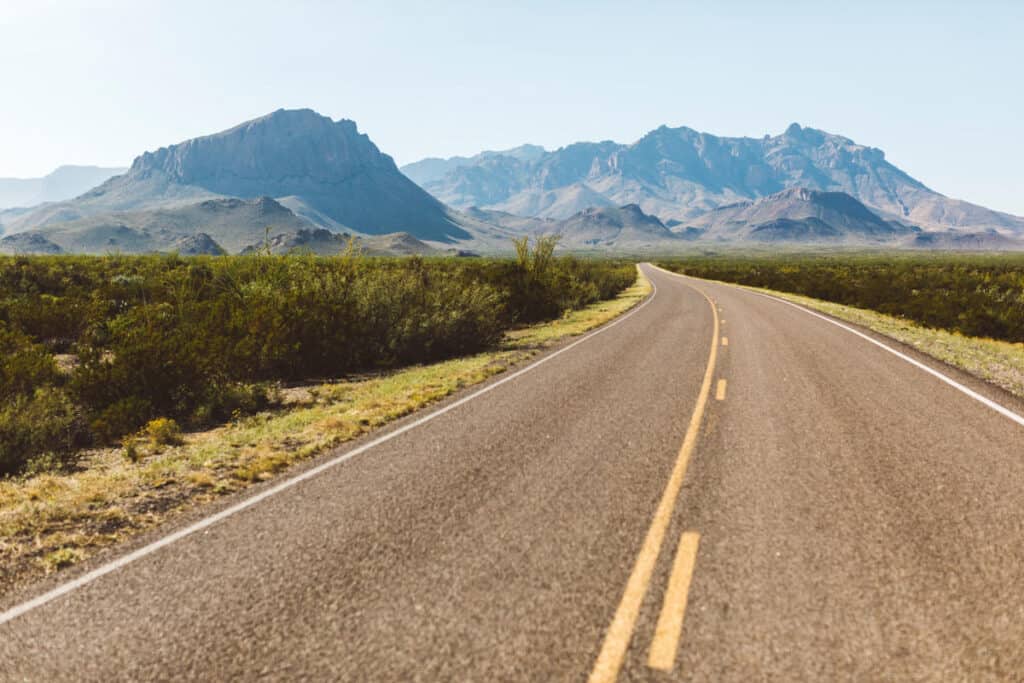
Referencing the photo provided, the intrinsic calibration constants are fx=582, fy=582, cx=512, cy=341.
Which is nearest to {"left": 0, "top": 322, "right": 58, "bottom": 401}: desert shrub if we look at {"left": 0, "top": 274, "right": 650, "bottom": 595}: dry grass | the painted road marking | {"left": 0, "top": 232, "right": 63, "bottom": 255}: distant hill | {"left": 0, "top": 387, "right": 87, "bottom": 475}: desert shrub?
{"left": 0, "top": 387, "right": 87, "bottom": 475}: desert shrub

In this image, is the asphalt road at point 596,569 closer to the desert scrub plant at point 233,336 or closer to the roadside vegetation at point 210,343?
the roadside vegetation at point 210,343

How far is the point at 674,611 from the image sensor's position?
3.54 meters

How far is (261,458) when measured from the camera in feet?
22.9

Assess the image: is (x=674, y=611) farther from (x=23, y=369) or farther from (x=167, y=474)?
(x=23, y=369)

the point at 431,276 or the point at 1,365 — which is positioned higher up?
the point at 431,276

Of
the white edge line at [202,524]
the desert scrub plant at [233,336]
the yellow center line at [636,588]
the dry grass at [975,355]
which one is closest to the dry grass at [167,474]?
the white edge line at [202,524]

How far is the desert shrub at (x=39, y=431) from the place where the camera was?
7137 millimetres

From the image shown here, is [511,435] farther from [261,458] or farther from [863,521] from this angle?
[863,521]

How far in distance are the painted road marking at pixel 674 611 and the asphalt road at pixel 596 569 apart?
2 centimetres

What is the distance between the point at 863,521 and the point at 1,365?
11.6 metres

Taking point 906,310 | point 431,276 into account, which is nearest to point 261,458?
point 431,276

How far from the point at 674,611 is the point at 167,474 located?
556cm

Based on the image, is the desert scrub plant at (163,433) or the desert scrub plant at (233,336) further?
the desert scrub plant at (233,336)

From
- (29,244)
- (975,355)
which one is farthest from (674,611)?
(29,244)
